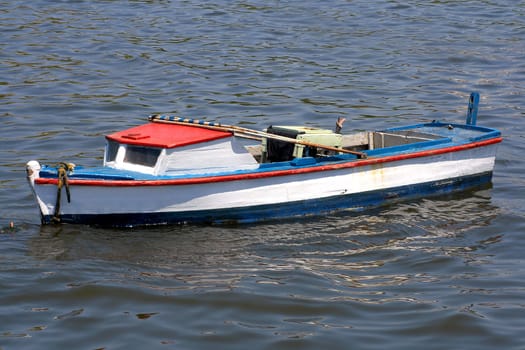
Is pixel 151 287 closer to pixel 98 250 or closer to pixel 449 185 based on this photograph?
pixel 98 250

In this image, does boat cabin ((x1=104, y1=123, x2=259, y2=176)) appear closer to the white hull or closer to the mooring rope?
the white hull

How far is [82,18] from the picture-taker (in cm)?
2905

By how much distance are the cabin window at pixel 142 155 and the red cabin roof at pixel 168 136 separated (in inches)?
5.3

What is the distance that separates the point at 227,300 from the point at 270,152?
3.96 meters

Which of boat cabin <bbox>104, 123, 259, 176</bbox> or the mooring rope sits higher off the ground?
boat cabin <bbox>104, 123, 259, 176</bbox>

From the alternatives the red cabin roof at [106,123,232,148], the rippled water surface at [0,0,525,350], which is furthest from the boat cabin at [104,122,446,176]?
the rippled water surface at [0,0,525,350]

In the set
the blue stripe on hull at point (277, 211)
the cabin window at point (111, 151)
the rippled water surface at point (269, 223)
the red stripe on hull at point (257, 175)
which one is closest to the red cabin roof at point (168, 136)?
the cabin window at point (111, 151)

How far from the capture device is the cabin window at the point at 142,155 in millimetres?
13883

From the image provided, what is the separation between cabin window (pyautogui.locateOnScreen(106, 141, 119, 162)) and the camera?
14352 mm

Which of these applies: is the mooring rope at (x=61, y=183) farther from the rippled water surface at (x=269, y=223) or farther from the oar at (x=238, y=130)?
the oar at (x=238, y=130)

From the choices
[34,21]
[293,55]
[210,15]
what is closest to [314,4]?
[210,15]

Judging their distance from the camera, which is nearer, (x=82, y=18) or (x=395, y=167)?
(x=395, y=167)

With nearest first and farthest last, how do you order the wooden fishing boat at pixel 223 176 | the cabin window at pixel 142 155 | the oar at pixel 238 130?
the wooden fishing boat at pixel 223 176, the cabin window at pixel 142 155, the oar at pixel 238 130

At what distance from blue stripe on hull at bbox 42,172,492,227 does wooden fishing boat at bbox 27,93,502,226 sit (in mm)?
16
